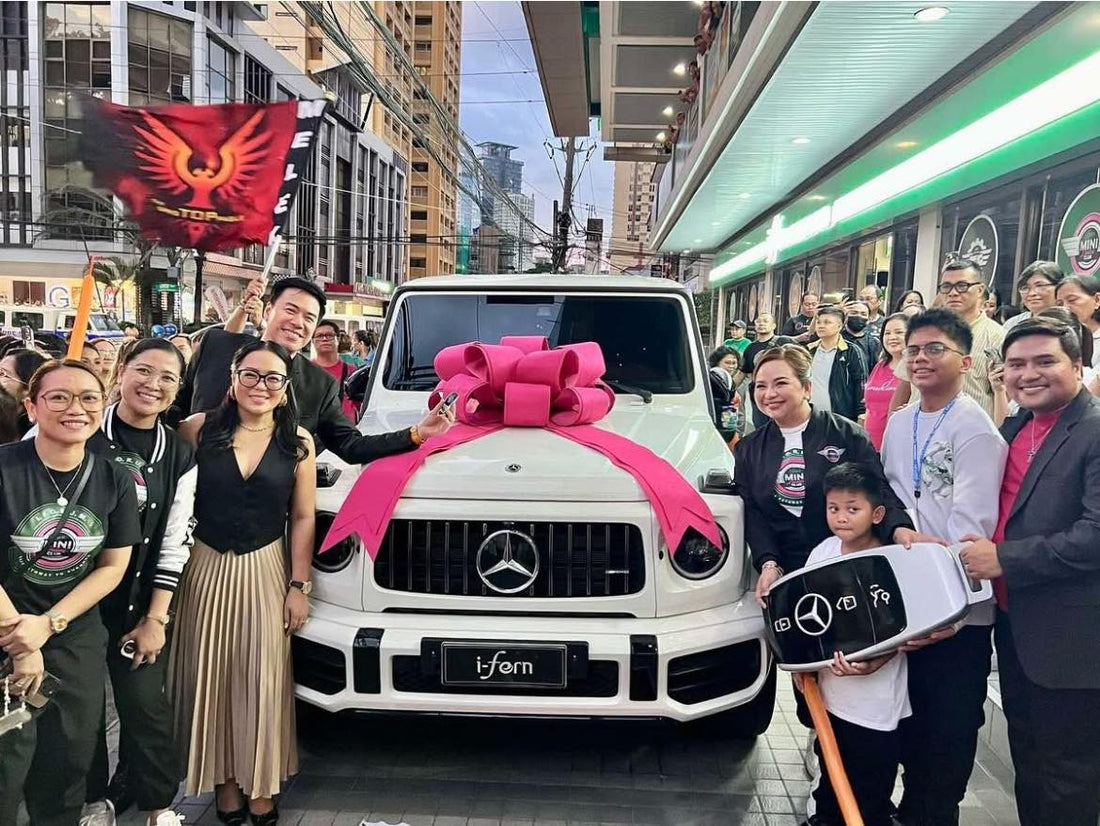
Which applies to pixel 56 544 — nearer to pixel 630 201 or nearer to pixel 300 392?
pixel 300 392

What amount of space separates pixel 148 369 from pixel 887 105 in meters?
8.53

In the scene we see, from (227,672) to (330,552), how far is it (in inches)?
20.5

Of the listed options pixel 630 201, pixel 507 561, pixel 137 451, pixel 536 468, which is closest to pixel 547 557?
pixel 507 561

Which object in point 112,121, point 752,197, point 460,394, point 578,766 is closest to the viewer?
point 578,766

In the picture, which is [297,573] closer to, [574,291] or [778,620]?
[778,620]

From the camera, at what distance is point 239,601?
2.73 m

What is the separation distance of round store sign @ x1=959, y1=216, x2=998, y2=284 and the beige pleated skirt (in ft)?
24.7

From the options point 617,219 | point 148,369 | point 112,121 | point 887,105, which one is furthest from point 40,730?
point 617,219

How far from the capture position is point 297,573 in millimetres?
2861

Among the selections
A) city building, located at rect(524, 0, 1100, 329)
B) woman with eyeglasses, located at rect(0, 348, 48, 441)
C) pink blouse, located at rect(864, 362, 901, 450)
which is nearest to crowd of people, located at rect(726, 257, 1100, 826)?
pink blouse, located at rect(864, 362, 901, 450)

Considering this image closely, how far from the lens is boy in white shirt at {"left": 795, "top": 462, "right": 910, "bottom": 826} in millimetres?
2523

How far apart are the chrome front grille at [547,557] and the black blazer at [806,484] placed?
0.44m

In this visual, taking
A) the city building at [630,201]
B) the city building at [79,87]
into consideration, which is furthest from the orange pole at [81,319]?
the city building at [630,201]

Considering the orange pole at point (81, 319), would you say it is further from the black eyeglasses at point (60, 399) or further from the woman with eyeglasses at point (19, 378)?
the woman with eyeglasses at point (19, 378)
